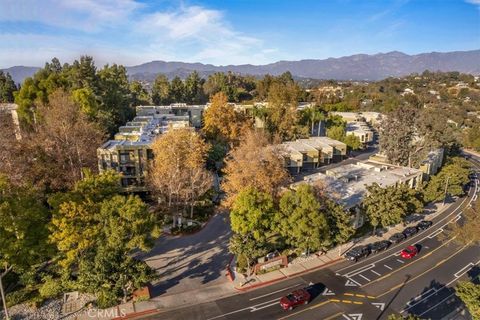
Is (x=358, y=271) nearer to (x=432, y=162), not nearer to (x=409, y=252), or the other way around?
(x=409, y=252)

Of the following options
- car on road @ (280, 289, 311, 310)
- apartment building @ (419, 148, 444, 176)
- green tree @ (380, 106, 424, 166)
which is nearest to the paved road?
car on road @ (280, 289, 311, 310)

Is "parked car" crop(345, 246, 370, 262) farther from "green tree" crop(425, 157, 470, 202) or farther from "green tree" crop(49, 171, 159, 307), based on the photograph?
"green tree" crop(49, 171, 159, 307)

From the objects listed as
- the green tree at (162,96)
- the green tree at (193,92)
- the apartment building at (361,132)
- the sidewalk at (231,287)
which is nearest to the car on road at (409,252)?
the sidewalk at (231,287)

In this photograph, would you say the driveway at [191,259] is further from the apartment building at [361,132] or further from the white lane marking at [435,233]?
the apartment building at [361,132]

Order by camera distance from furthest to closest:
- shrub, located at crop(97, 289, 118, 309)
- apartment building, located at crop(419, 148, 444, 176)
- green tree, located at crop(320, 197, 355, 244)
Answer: apartment building, located at crop(419, 148, 444, 176)
green tree, located at crop(320, 197, 355, 244)
shrub, located at crop(97, 289, 118, 309)

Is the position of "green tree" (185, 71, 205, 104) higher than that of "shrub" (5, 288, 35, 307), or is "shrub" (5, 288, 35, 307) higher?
"green tree" (185, 71, 205, 104)

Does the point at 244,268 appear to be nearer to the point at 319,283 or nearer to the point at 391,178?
the point at 319,283
